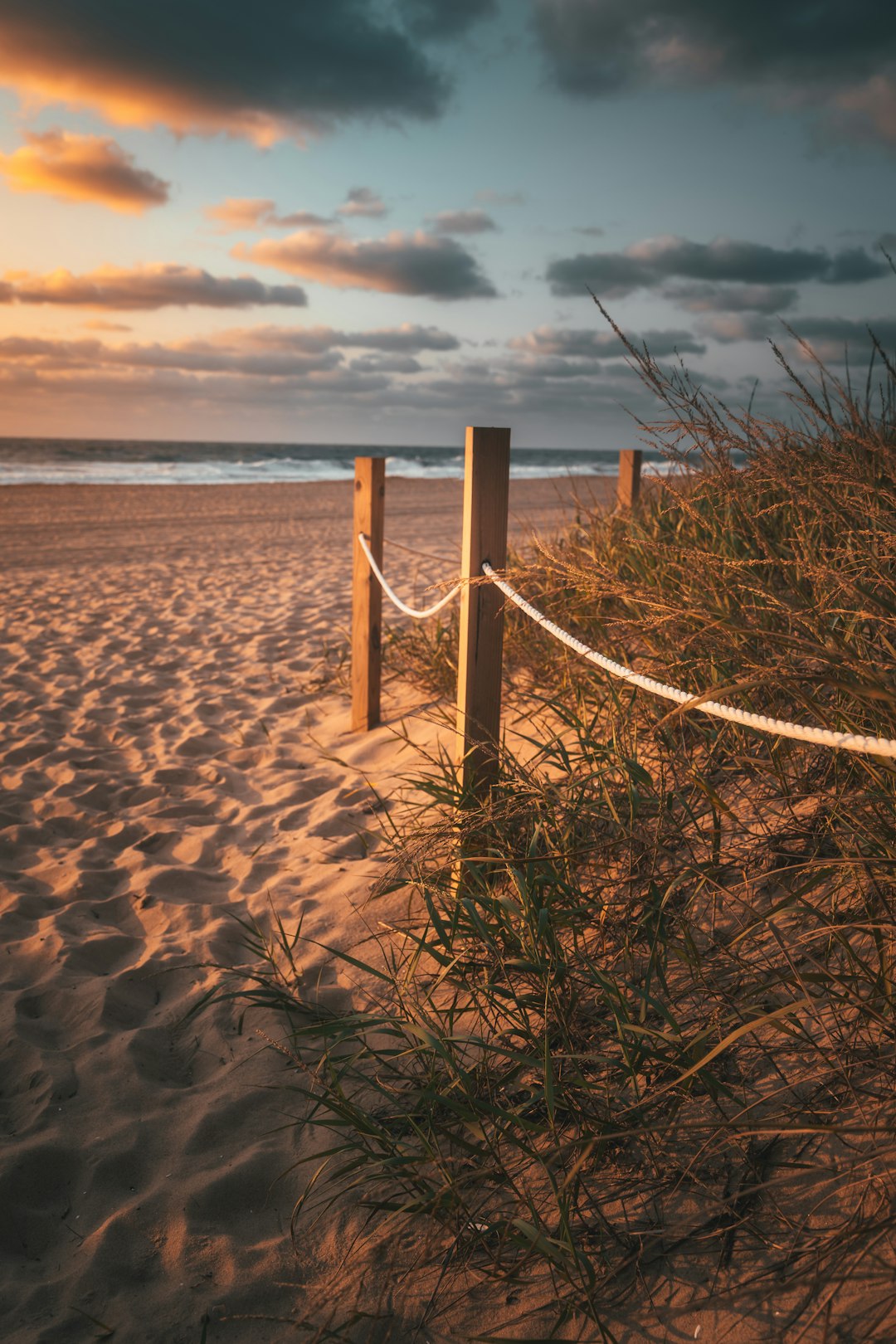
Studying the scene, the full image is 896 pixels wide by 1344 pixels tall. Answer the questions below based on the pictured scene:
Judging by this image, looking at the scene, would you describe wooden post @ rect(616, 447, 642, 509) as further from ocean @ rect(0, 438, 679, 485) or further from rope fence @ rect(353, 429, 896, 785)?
ocean @ rect(0, 438, 679, 485)

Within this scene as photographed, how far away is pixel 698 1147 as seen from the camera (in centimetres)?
164

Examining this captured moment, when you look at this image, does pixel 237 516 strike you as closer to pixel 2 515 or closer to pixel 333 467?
pixel 2 515

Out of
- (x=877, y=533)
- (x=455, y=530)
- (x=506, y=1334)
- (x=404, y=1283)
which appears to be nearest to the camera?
(x=506, y=1334)

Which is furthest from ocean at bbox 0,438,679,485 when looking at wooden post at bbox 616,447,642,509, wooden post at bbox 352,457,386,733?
wooden post at bbox 352,457,386,733

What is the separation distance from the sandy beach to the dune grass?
0.17 m

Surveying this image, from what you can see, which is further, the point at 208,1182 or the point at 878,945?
the point at 208,1182

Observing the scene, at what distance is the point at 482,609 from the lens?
2643 millimetres

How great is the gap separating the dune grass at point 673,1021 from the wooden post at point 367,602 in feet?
5.97

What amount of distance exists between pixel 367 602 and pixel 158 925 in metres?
2.10

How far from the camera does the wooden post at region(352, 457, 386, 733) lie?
436cm

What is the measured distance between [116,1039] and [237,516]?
46.2 ft

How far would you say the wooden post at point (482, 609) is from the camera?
8.38ft

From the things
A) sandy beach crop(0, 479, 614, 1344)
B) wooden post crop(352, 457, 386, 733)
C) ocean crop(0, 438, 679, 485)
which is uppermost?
ocean crop(0, 438, 679, 485)

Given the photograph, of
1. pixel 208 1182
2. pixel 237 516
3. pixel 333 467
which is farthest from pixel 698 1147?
pixel 333 467
